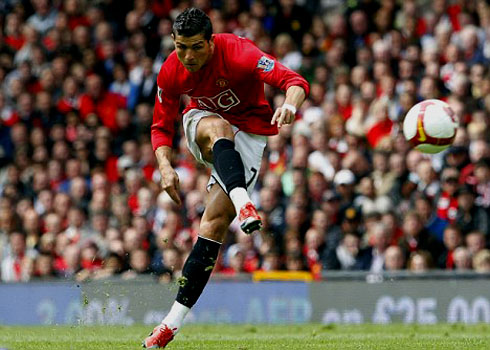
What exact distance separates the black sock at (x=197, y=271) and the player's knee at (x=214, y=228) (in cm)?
5

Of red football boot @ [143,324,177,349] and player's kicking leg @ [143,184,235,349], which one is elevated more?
player's kicking leg @ [143,184,235,349]

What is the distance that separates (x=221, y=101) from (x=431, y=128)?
2276 millimetres

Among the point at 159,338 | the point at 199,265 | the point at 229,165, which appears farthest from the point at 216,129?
the point at 159,338

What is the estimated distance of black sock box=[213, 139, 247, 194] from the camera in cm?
799

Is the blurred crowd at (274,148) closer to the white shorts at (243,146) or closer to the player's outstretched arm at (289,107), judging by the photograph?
the white shorts at (243,146)

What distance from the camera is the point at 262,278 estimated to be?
12.9 metres

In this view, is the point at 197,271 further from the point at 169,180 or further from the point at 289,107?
the point at 289,107

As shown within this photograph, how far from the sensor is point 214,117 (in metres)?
8.65

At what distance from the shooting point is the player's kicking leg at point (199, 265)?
26.9 ft

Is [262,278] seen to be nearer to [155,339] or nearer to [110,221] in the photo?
[110,221]

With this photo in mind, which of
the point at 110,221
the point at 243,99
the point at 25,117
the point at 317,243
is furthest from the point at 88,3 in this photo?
the point at 243,99

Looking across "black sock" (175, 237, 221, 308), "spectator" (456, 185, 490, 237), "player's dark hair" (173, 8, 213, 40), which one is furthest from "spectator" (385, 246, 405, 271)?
"player's dark hair" (173, 8, 213, 40)

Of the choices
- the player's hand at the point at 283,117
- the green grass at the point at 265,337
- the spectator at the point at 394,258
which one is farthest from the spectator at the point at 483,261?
the player's hand at the point at 283,117

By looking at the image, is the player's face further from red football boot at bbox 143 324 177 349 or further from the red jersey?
red football boot at bbox 143 324 177 349
